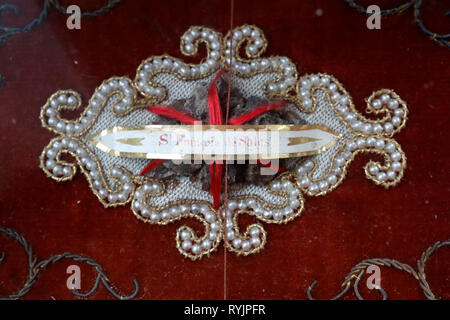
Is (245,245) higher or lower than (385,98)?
lower

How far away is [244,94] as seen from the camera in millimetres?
870

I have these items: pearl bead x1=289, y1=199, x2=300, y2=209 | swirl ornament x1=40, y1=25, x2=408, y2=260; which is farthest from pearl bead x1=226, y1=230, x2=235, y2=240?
pearl bead x1=289, y1=199, x2=300, y2=209

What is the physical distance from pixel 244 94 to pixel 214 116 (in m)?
0.11

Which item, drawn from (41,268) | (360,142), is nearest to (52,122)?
(41,268)

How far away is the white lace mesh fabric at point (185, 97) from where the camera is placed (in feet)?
2.81

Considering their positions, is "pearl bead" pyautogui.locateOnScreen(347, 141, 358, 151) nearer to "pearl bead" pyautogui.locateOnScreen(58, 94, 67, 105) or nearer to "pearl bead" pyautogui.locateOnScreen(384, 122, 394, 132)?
"pearl bead" pyautogui.locateOnScreen(384, 122, 394, 132)

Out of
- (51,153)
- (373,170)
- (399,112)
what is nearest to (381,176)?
(373,170)

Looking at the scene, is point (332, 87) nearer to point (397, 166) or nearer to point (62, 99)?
point (397, 166)

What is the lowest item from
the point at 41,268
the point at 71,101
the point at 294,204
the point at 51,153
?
the point at 41,268

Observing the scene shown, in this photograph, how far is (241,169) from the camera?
0.83 m

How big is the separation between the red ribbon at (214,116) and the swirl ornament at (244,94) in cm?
4

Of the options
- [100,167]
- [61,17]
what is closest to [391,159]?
[100,167]

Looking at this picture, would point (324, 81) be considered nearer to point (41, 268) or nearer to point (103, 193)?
point (103, 193)

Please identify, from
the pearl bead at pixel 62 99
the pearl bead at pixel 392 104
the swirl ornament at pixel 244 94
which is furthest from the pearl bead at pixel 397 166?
the pearl bead at pixel 62 99
